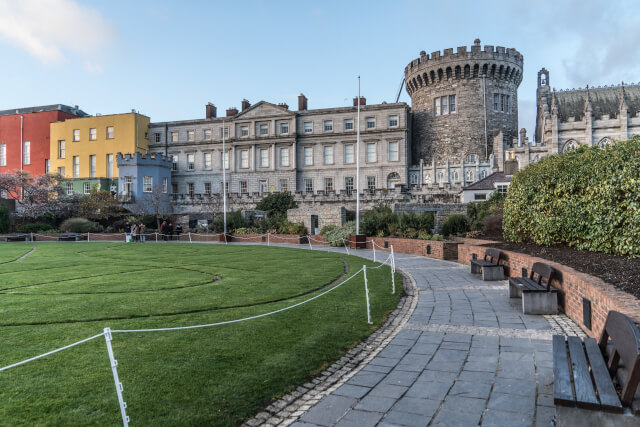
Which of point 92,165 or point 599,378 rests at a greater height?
point 92,165

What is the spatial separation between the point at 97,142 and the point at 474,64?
4858 centimetres

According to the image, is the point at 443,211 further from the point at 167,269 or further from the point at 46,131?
the point at 46,131

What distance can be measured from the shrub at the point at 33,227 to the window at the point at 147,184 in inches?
571

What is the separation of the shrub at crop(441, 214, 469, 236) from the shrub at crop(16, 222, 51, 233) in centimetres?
3284

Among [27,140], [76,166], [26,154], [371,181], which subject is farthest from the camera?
[26,154]

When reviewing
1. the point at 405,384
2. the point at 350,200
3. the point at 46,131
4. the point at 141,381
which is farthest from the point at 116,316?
the point at 46,131

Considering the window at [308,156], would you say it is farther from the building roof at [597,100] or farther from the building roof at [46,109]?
the building roof at [46,109]

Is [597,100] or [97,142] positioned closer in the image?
[597,100]

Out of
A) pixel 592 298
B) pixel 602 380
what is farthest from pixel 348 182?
pixel 602 380

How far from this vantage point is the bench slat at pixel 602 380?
10.0ft

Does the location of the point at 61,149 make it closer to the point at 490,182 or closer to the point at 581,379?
the point at 490,182

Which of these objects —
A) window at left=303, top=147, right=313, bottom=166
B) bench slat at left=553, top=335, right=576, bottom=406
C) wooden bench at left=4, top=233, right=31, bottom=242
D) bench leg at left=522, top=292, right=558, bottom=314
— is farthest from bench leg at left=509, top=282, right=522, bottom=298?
window at left=303, top=147, right=313, bottom=166

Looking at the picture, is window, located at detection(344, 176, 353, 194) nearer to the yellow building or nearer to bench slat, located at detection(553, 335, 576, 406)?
the yellow building

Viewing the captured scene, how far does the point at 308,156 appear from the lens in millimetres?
53594
